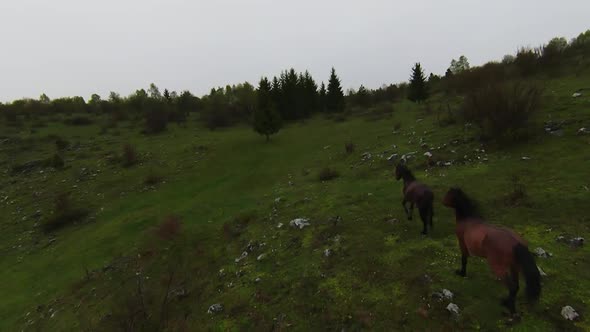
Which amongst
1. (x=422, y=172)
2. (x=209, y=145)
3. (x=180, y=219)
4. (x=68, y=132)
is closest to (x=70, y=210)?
(x=180, y=219)

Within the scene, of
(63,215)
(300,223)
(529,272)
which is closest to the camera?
(529,272)

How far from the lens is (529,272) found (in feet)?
21.3

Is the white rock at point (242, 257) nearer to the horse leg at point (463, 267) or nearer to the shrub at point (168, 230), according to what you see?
the shrub at point (168, 230)

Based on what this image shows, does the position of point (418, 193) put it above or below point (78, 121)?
below

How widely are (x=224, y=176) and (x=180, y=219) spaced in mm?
11368

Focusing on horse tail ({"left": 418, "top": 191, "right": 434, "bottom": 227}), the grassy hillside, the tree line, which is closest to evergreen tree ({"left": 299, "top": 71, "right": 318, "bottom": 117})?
the tree line

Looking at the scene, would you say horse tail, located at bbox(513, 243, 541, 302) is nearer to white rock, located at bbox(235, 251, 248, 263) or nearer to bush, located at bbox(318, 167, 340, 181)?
white rock, located at bbox(235, 251, 248, 263)

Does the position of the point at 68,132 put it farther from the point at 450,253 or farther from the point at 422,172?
the point at 450,253

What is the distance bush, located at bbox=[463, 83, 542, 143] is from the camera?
20.5m

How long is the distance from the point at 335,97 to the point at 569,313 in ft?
193

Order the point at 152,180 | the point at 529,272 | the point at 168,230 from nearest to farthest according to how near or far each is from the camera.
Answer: the point at 529,272, the point at 168,230, the point at 152,180

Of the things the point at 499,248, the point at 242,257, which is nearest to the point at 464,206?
the point at 499,248

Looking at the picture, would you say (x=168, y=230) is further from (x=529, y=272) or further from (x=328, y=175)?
(x=529, y=272)

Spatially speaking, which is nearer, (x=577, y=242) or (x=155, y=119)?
(x=577, y=242)
